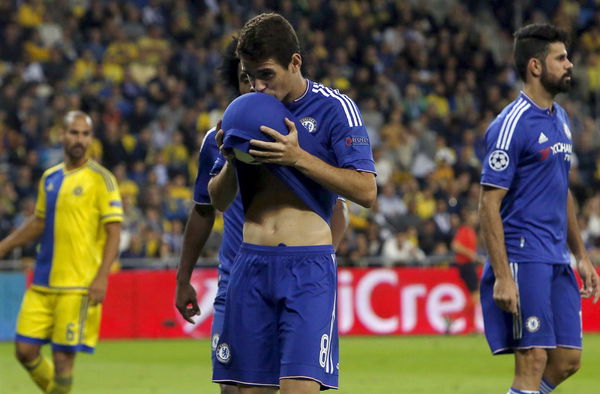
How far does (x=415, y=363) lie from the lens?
46.0 ft

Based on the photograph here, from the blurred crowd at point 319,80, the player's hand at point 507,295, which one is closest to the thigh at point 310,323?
the player's hand at point 507,295

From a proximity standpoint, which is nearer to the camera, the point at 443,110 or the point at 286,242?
the point at 286,242

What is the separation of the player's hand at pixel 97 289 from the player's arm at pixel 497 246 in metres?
3.39

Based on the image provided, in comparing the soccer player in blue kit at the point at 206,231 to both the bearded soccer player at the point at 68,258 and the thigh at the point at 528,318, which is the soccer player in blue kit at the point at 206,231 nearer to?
the thigh at the point at 528,318

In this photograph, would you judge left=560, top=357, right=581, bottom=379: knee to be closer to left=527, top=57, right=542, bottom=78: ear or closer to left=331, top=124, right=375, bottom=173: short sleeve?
left=527, top=57, right=542, bottom=78: ear

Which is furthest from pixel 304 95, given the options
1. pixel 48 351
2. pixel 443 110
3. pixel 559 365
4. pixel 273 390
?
pixel 443 110

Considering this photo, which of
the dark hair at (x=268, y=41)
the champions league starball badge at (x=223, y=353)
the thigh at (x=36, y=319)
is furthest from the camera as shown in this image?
the thigh at (x=36, y=319)

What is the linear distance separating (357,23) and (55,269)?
17.0 meters

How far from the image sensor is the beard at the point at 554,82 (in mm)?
6777

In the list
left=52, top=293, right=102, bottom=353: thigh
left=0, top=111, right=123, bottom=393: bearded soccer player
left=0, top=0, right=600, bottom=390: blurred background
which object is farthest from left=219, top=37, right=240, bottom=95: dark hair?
left=0, top=0, right=600, bottom=390: blurred background

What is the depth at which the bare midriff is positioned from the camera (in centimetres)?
505

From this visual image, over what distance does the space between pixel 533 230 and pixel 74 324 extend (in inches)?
153

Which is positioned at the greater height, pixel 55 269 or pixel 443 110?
pixel 443 110

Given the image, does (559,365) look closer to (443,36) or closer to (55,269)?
(55,269)
